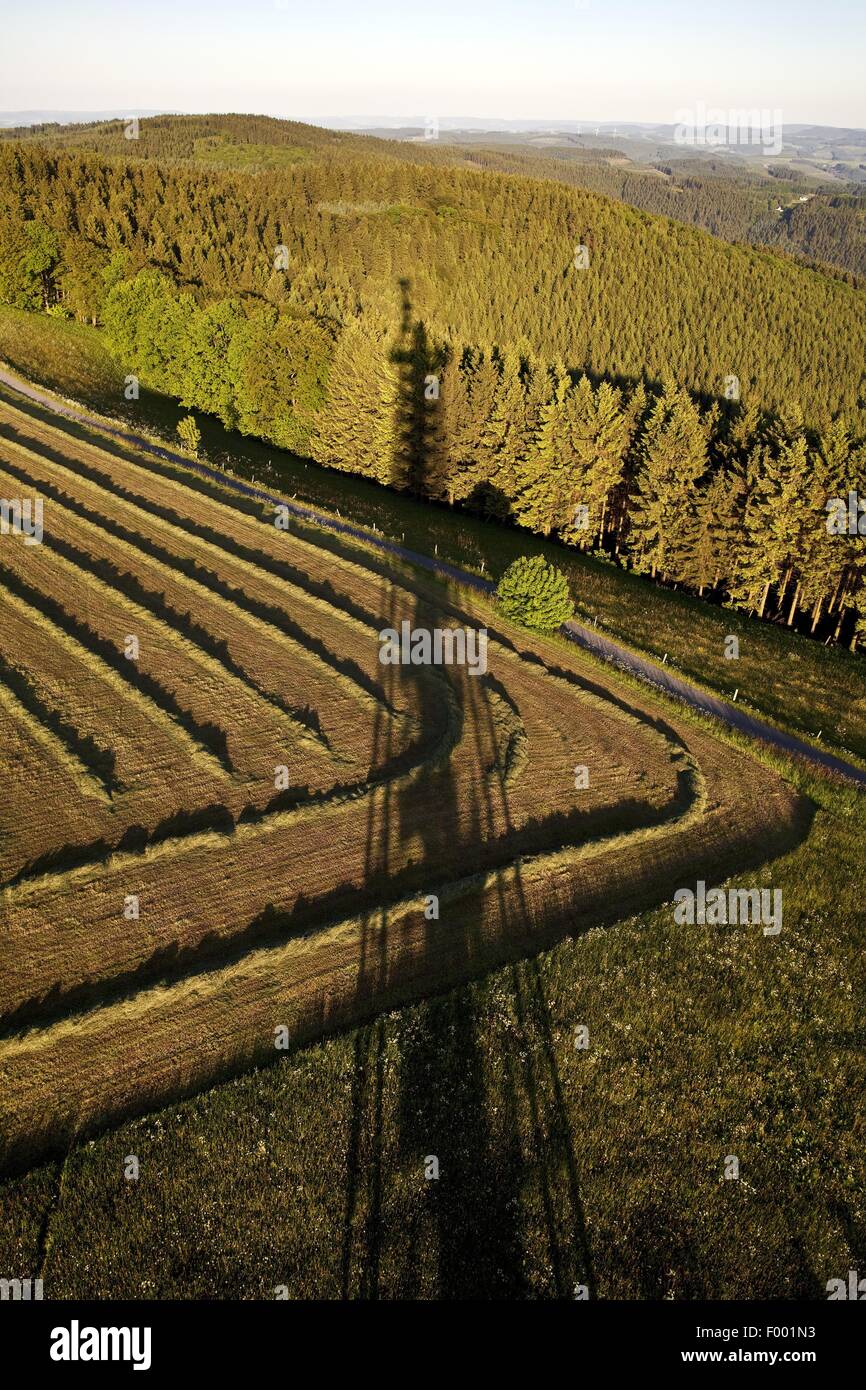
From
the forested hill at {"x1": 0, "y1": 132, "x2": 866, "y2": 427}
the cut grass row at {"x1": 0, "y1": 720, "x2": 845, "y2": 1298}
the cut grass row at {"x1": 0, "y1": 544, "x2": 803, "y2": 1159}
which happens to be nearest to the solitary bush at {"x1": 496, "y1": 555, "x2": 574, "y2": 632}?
the cut grass row at {"x1": 0, "y1": 544, "x2": 803, "y2": 1159}

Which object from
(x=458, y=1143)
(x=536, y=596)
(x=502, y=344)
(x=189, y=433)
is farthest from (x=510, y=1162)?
(x=502, y=344)

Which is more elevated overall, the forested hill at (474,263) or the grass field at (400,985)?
the forested hill at (474,263)

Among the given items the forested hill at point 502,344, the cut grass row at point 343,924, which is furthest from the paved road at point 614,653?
the forested hill at point 502,344

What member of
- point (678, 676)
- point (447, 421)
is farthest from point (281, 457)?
point (678, 676)

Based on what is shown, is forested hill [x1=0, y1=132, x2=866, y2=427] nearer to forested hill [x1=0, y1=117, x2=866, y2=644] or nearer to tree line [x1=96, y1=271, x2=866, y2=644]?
forested hill [x1=0, y1=117, x2=866, y2=644]

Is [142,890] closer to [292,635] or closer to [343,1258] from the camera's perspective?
[343,1258]

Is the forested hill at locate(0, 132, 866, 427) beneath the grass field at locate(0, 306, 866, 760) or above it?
above

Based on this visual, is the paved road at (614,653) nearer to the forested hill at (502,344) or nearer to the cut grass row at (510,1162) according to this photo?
the cut grass row at (510,1162)

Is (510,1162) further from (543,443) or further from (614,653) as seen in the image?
(543,443)
